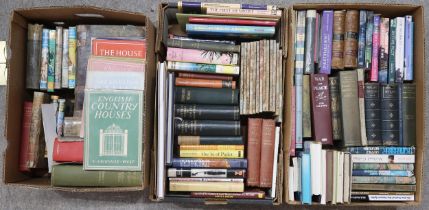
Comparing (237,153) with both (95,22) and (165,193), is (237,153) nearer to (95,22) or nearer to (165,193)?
(165,193)

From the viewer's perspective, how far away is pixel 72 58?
1.38 m

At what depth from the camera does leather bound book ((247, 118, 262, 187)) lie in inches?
53.0

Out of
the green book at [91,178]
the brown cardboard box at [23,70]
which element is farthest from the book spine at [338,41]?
the green book at [91,178]

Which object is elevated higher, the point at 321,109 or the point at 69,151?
the point at 321,109

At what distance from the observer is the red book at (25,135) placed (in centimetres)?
137

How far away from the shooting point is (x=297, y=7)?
1.36 m

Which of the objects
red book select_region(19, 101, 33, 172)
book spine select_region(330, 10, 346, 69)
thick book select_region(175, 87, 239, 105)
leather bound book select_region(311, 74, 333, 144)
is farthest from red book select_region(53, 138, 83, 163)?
book spine select_region(330, 10, 346, 69)

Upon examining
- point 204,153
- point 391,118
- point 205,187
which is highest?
point 391,118

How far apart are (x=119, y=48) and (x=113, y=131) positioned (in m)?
0.28

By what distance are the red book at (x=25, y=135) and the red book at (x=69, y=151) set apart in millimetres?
145

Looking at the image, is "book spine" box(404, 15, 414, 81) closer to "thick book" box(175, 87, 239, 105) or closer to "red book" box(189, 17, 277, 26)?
"red book" box(189, 17, 277, 26)

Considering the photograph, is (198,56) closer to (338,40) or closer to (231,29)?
(231,29)

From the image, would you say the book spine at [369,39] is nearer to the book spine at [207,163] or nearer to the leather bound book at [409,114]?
the leather bound book at [409,114]

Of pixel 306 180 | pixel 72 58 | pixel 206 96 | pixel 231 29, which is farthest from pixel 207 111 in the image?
pixel 72 58
